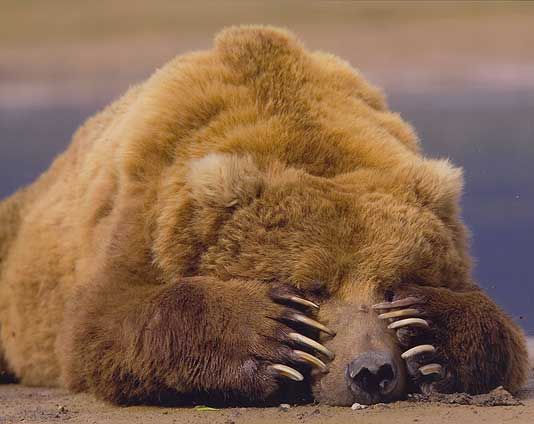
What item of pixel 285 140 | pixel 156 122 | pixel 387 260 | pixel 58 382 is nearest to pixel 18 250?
pixel 58 382

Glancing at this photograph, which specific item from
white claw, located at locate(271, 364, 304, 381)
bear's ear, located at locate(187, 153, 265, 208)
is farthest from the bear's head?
white claw, located at locate(271, 364, 304, 381)

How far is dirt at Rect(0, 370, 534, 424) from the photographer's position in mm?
4703

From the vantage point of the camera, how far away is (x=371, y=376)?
4930mm

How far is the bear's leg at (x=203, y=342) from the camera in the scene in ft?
16.4

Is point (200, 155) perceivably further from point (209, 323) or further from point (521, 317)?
point (521, 317)

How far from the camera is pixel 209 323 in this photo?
507 cm

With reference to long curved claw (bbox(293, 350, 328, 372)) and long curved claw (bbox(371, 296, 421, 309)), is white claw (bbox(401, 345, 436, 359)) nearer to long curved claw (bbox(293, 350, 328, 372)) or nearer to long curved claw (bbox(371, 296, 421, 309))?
long curved claw (bbox(371, 296, 421, 309))

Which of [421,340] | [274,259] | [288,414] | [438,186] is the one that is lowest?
[288,414]

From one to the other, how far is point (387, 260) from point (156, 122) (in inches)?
54.6

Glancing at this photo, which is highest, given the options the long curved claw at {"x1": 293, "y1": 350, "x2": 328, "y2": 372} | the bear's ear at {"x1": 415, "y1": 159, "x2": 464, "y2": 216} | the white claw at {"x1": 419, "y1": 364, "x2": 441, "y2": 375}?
the bear's ear at {"x1": 415, "y1": 159, "x2": 464, "y2": 216}

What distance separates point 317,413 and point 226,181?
3.41ft

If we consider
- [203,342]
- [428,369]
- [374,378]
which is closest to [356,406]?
[374,378]

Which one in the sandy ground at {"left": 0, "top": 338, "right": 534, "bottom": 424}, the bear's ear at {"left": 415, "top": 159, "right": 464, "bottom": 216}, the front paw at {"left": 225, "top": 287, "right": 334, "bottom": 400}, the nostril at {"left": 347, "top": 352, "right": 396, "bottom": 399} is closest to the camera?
the sandy ground at {"left": 0, "top": 338, "right": 534, "bottom": 424}

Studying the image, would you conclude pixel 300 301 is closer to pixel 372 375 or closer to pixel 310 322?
pixel 310 322
